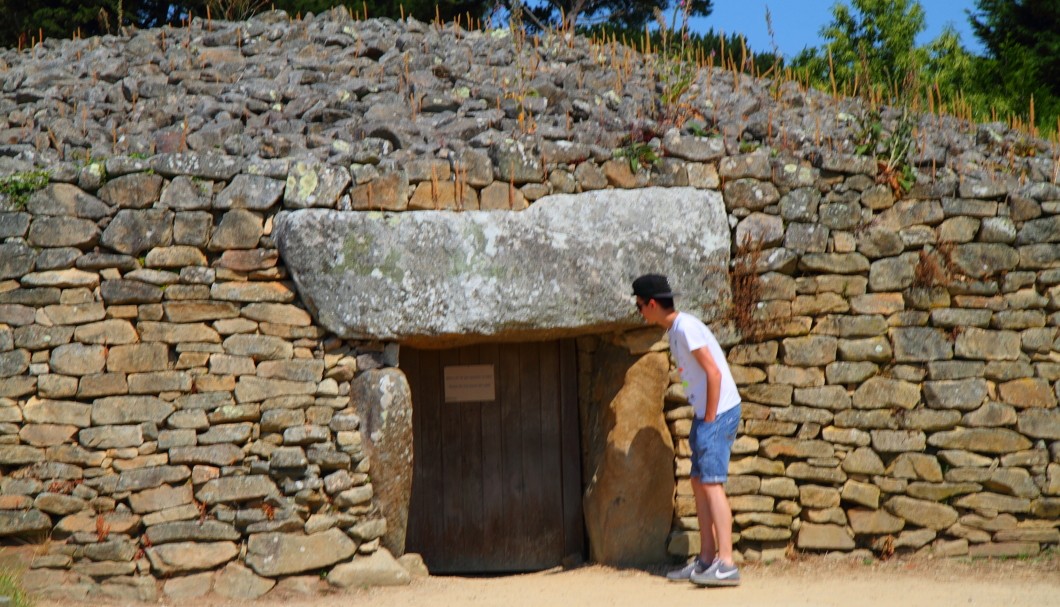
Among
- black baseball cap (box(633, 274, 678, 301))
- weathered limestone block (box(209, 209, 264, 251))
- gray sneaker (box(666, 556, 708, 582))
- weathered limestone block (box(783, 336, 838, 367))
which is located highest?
weathered limestone block (box(209, 209, 264, 251))

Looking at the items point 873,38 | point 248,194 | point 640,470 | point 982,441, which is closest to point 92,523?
point 248,194

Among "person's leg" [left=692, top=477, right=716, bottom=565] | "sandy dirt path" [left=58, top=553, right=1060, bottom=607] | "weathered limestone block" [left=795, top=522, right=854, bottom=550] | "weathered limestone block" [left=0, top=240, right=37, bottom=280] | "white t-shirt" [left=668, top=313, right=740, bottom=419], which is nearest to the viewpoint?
"sandy dirt path" [left=58, top=553, right=1060, bottom=607]

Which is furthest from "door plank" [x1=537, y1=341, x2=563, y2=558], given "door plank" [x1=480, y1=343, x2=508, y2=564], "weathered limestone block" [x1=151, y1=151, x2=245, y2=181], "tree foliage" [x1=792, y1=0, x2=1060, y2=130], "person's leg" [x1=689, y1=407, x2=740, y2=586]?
"tree foliage" [x1=792, y1=0, x2=1060, y2=130]

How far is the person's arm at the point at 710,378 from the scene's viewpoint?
15.6ft

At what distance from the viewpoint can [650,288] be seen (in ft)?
16.1

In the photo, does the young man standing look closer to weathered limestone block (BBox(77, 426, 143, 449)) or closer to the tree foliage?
weathered limestone block (BBox(77, 426, 143, 449))

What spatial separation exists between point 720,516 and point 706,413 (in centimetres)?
50

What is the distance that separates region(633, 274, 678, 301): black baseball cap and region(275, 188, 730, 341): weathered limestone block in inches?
19.9

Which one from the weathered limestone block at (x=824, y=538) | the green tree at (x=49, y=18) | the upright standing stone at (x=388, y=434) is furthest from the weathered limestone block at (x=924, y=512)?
the green tree at (x=49, y=18)

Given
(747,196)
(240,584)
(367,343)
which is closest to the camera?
(240,584)

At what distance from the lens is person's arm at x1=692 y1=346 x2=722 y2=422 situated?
4.77 meters

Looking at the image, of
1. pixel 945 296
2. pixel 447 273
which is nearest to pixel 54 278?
pixel 447 273

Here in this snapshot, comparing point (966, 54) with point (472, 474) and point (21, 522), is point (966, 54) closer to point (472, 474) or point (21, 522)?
point (472, 474)

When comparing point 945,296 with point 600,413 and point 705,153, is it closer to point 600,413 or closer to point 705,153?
point 705,153
